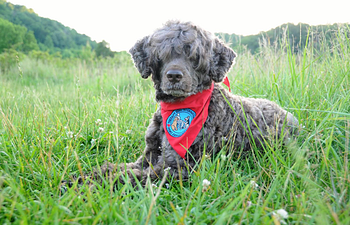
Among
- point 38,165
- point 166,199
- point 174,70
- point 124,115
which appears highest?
point 174,70

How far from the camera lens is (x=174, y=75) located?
2688mm

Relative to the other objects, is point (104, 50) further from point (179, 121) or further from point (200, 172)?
point (200, 172)

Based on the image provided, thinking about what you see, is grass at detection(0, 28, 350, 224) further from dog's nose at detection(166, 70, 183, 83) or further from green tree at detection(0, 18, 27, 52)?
green tree at detection(0, 18, 27, 52)

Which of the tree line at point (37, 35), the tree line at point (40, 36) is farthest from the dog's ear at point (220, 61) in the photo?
the tree line at point (37, 35)

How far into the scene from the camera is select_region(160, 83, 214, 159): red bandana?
2797mm

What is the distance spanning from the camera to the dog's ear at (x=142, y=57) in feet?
10.3

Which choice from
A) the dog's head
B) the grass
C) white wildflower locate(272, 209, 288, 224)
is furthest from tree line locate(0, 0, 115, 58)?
white wildflower locate(272, 209, 288, 224)

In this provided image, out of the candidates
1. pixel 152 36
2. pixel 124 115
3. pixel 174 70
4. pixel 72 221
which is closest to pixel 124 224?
pixel 72 221

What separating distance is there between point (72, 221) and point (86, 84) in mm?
8966

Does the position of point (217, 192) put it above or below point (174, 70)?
below

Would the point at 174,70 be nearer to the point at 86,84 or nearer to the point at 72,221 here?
the point at 72,221

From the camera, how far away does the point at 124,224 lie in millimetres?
1646

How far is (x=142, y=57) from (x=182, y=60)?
2.05ft

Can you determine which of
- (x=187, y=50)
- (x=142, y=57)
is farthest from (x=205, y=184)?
(x=142, y=57)
